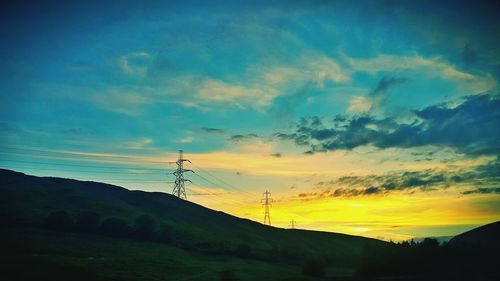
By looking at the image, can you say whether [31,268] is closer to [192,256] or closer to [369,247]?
[192,256]

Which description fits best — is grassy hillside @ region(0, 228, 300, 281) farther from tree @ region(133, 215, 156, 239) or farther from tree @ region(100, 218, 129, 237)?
tree @ region(133, 215, 156, 239)

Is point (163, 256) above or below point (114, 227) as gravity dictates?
below

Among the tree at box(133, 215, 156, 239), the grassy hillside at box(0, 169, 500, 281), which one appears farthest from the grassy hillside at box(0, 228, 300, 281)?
the tree at box(133, 215, 156, 239)

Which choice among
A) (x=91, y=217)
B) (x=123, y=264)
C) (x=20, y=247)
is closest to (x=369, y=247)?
(x=123, y=264)

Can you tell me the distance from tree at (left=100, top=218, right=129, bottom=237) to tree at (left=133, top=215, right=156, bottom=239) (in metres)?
4.24

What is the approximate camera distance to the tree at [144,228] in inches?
6639

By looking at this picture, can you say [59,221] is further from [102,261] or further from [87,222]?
[102,261]

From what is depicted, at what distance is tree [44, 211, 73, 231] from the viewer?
15862 centimetres

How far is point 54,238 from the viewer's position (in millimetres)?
137375

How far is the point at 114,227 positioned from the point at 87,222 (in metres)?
10.8

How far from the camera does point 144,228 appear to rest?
6732 inches

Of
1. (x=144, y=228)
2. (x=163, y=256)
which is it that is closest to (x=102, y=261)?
(x=163, y=256)

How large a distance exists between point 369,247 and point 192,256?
62.9 meters

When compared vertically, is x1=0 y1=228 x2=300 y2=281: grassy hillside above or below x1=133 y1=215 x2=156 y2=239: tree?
below
